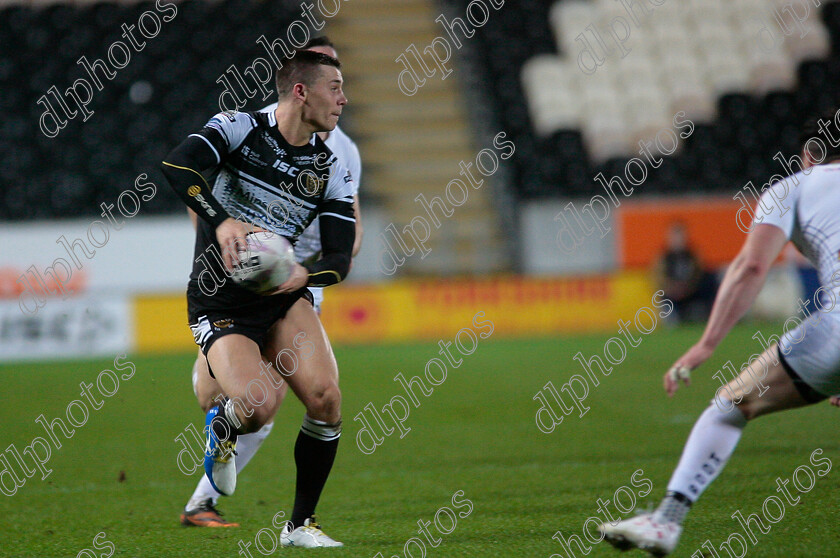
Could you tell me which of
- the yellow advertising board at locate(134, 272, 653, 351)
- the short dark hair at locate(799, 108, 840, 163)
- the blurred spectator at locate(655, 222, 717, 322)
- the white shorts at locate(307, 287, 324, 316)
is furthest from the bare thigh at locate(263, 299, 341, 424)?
the blurred spectator at locate(655, 222, 717, 322)

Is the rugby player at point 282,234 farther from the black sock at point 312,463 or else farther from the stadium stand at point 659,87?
the stadium stand at point 659,87

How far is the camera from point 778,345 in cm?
374

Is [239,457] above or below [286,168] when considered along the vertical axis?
below

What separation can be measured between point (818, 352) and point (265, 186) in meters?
2.60

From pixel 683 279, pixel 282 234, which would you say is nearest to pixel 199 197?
pixel 282 234

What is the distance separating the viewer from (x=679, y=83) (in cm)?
2067

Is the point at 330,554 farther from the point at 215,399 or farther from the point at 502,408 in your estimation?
the point at 502,408

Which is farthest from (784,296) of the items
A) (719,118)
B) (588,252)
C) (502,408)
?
(502,408)

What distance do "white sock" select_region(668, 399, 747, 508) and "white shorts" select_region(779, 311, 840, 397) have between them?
305 mm

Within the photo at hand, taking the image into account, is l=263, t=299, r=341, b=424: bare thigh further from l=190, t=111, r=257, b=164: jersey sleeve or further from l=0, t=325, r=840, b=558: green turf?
l=190, t=111, r=257, b=164: jersey sleeve

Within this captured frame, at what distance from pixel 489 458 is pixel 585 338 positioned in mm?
8115

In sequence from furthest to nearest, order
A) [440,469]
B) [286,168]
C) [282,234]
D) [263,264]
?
1. [440,469]
2. [282,234]
3. [286,168]
4. [263,264]

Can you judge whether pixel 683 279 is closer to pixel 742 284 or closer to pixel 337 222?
pixel 337 222

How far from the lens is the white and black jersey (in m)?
4.44
